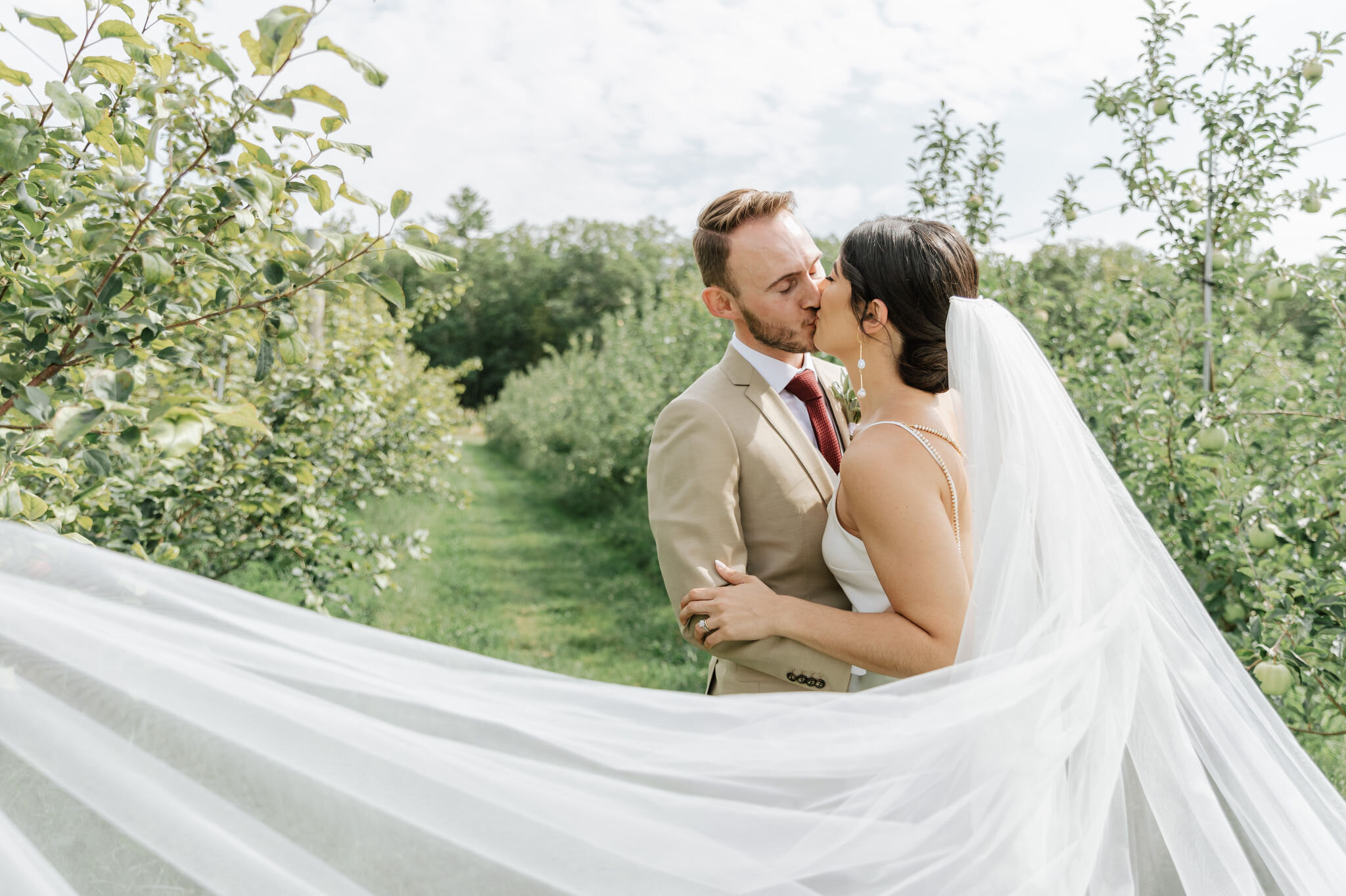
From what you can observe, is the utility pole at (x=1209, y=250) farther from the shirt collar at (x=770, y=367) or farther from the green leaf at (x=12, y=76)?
the green leaf at (x=12, y=76)

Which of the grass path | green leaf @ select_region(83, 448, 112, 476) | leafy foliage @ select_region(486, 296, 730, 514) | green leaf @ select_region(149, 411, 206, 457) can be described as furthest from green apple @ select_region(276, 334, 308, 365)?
leafy foliage @ select_region(486, 296, 730, 514)

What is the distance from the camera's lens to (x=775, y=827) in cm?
137

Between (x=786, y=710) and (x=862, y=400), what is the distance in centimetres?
94

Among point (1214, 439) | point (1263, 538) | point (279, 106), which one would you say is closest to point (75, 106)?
point (279, 106)

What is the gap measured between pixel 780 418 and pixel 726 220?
581 millimetres

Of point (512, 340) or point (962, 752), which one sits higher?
point (512, 340)

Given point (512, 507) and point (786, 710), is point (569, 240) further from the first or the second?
point (786, 710)

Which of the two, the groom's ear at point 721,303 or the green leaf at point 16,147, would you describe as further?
the groom's ear at point 721,303

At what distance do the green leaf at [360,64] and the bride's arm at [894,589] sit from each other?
3.83 feet

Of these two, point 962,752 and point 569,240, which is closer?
point 962,752

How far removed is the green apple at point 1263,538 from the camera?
2.61 meters

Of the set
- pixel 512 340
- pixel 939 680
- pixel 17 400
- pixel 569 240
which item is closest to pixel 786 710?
pixel 939 680

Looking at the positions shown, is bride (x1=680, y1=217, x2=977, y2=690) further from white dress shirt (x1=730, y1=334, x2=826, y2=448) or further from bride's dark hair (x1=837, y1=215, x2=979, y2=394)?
white dress shirt (x1=730, y1=334, x2=826, y2=448)

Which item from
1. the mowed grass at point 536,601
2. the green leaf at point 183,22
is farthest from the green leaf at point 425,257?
the mowed grass at point 536,601
